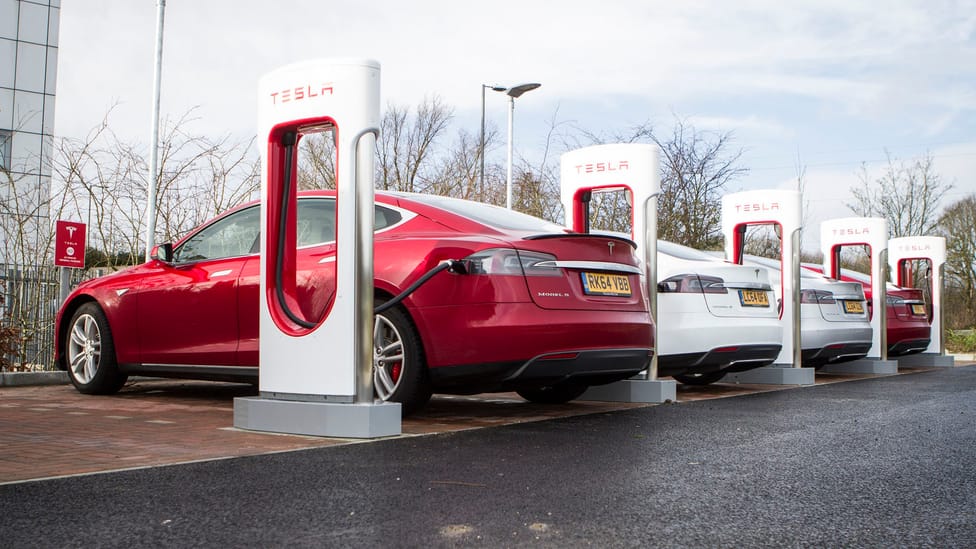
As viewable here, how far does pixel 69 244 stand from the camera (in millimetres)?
10141

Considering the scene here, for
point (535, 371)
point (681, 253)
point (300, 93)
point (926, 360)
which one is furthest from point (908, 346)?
point (300, 93)

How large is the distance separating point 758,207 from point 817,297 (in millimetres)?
1228

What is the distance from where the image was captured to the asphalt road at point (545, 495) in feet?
10.7

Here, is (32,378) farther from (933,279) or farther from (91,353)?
(933,279)

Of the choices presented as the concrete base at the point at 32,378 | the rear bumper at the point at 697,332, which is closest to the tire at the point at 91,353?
the concrete base at the point at 32,378

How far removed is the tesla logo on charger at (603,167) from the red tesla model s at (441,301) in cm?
163

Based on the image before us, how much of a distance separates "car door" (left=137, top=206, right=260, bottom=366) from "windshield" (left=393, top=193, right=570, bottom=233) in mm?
1404

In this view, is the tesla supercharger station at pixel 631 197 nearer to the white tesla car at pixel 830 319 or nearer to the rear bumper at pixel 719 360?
the rear bumper at pixel 719 360

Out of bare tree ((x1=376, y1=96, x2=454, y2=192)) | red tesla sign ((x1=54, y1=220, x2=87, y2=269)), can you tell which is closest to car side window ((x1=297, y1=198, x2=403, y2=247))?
red tesla sign ((x1=54, y1=220, x2=87, y2=269))

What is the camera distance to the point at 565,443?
215 inches

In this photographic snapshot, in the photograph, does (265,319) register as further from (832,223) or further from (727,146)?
(727,146)

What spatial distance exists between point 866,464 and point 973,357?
16.5 metres

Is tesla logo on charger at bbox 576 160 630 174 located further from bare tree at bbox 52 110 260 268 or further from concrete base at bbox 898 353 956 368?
concrete base at bbox 898 353 956 368

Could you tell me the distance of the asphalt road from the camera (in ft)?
10.7
